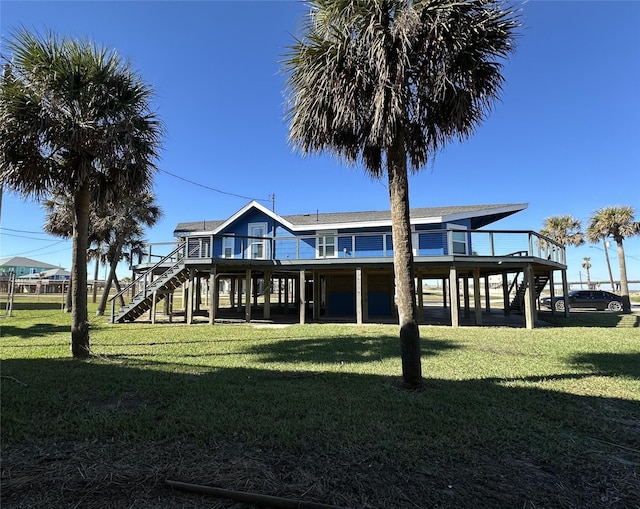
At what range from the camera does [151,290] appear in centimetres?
1547

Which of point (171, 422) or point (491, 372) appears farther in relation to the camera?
point (491, 372)

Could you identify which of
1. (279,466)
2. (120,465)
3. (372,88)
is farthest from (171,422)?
(372,88)

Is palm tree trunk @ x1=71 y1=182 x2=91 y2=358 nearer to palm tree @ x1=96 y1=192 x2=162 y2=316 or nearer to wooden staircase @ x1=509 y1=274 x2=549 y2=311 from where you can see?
palm tree @ x1=96 y1=192 x2=162 y2=316

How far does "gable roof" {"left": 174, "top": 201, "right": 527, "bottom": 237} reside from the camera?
17969mm

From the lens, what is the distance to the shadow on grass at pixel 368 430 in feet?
9.64

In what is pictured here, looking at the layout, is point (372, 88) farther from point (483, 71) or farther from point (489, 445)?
point (489, 445)

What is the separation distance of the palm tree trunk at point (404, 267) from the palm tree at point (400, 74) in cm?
1

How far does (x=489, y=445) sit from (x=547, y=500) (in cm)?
93

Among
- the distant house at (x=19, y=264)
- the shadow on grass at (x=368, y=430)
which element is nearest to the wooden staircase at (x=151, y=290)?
the shadow on grass at (x=368, y=430)

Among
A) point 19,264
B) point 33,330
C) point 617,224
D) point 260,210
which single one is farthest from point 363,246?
point 19,264

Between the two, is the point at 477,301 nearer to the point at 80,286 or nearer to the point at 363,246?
the point at 363,246

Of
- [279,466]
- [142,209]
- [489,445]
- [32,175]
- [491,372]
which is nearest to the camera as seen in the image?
[279,466]

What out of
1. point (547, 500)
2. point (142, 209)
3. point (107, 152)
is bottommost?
point (547, 500)

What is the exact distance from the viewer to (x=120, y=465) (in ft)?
10.7
